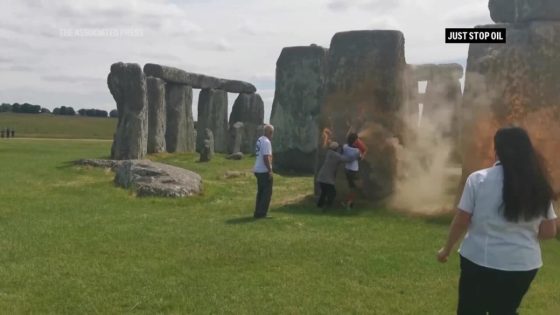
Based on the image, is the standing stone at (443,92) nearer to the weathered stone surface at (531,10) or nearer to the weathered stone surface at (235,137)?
the weathered stone surface at (235,137)

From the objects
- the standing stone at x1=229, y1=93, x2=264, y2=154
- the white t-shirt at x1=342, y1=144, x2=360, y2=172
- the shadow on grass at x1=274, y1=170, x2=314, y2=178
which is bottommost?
the shadow on grass at x1=274, y1=170, x2=314, y2=178

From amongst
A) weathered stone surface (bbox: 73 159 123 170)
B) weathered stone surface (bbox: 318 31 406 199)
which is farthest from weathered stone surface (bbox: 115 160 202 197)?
weathered stone surface (bbox: 73 159 123 170)

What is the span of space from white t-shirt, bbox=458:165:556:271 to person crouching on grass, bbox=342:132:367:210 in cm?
812

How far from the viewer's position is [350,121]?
44.3 ft

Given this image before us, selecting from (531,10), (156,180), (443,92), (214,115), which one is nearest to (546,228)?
(531,10)

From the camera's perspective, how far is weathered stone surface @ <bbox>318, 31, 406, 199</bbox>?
1328 centimetres

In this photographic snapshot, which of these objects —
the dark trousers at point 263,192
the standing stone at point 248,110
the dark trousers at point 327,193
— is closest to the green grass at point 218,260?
the dark trousers at point 263,192

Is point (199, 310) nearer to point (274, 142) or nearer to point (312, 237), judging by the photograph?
point (312, 237)

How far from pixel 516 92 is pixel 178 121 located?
55.2ft

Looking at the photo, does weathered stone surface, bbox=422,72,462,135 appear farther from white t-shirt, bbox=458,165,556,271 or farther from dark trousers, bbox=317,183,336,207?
white t-shirt, bbox=458,165,556,271

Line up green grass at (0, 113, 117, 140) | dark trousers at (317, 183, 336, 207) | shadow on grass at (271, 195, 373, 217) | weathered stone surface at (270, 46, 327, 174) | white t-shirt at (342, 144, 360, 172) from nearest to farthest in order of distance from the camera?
shadow on grass at (271, 195, 373, 217) → dark trousers at (317, 183, 336, 207) → white t-shirt at (342, 144, 360, 172) → weathered stone surface at (270, 46, 327, 174) → green grass at (0, 113, 117, 140)

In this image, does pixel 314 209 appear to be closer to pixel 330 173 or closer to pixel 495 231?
pixel 330 173

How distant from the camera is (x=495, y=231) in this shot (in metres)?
4.36

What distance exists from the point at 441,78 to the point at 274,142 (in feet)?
18.5
